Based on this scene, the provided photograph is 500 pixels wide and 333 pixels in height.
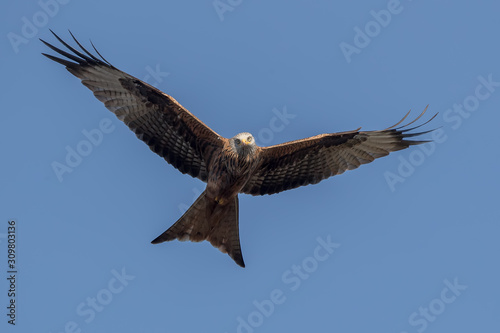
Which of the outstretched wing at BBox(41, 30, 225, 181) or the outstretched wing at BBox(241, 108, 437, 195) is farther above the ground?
the outstretched wing at BBox(41, 30, 225, 181)

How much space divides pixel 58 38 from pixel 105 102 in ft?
4.71

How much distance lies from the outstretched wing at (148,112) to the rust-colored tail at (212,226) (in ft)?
2.71

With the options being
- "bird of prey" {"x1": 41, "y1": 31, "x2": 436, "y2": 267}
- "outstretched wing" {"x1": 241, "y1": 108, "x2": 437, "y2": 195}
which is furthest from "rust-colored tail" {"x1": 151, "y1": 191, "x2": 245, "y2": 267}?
"outstretched wing" {"x1": 241, "y1": 108, "x2": 437, "y2": 195}

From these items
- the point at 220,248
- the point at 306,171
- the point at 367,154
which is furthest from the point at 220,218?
the point at 367,154

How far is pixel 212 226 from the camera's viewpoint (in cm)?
1537

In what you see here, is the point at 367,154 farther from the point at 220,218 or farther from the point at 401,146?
the point at 220,218

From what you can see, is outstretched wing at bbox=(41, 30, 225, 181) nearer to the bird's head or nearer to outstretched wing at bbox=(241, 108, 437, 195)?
the bird's head

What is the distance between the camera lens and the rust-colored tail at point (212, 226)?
15.1 meters

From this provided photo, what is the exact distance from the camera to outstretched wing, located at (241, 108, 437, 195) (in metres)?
15.6

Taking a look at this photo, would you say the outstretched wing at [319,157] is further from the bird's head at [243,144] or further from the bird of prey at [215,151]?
the bird's head at [243,144]

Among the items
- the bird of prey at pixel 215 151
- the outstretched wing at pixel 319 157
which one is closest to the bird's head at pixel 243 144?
the bird of prey at pixel 215 151

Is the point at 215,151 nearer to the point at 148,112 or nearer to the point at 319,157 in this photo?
the point at 148,112

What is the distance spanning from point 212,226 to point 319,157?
2.13 m

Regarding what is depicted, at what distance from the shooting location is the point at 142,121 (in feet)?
50.2
